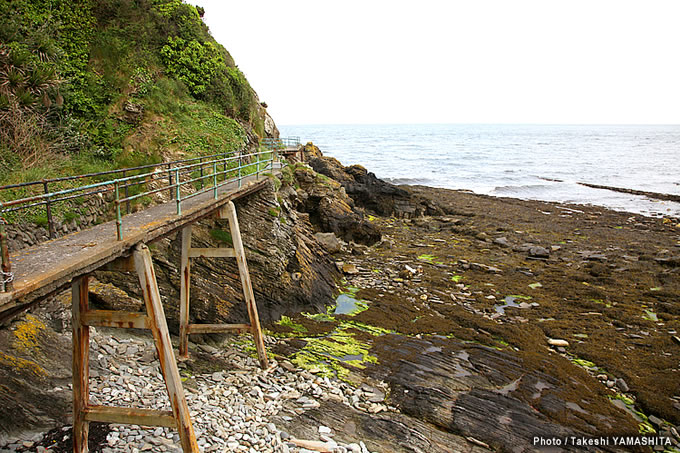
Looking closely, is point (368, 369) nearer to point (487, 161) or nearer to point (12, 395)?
point (12, 395)

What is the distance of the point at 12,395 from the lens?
25.4ft

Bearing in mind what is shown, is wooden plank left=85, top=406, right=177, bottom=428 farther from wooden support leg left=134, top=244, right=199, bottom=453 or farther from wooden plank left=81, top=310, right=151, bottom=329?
wooden plank left=81, top=310, right=151, bottom=329

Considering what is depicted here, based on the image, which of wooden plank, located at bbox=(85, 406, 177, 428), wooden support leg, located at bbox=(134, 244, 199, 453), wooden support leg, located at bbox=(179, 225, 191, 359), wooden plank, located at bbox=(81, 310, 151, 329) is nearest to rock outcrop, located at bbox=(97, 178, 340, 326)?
wooden support leg, located at bbox=(179, 225, 191, 359)

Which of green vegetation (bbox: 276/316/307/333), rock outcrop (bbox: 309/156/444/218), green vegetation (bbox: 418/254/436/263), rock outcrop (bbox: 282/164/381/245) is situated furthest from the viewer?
rock outcrop (bbox: 309/156/444/218)

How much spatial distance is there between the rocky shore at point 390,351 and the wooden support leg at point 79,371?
0.42 m

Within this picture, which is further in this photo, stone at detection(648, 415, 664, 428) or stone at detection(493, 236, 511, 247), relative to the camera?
stone at detection(493, 236, 511, 247)

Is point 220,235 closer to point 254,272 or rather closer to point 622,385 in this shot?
point 254,272

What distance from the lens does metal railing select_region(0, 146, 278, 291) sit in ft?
21.2

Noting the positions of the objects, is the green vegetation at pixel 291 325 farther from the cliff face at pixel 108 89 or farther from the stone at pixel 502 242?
the stone at pixel 502 242

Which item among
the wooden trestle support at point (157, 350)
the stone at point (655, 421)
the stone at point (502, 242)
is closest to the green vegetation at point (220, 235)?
the wooden trestle support at point (157, 350)

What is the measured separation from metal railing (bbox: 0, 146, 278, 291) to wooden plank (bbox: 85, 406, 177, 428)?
3.15 m

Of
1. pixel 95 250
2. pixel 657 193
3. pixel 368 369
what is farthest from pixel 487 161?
pixel 95 250

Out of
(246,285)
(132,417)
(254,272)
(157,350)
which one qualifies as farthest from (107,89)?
(132,417)

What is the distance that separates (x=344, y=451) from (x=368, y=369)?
350 cm
